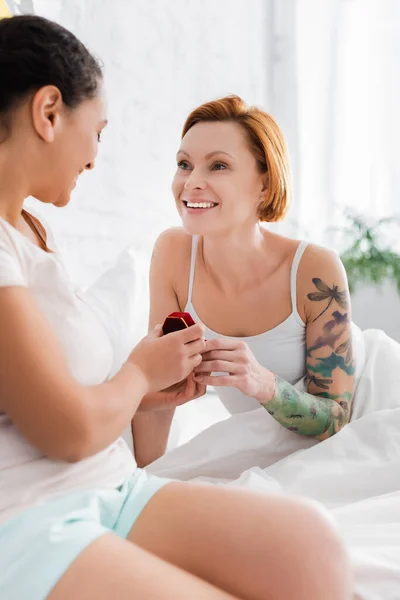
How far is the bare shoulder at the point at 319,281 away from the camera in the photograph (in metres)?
1.55

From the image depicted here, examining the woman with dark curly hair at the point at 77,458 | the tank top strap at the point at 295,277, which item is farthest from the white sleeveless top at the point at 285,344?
the woman with dark curly hair at the point at 77,458

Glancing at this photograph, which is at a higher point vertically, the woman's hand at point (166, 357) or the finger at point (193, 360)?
the woman's hand at point (166, 357)

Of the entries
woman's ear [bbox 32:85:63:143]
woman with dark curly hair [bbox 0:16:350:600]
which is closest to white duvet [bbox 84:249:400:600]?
woman with dark curly hair [bbox 0:16:350:600]

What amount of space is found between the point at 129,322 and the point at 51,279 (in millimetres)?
719

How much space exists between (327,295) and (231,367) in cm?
44

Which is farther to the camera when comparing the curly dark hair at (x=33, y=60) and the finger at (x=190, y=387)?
the finger at (x=190, y=387)

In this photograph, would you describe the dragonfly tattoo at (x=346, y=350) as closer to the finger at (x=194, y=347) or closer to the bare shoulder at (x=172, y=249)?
the bare shoulder at (x=172, y=249)

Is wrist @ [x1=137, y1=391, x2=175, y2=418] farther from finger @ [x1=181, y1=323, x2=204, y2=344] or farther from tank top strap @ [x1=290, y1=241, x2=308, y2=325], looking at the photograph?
tank top strap @ [x1=290, y1=241, x2=308, y2=325]

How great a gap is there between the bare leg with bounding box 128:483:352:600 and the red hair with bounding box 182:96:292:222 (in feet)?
3.11

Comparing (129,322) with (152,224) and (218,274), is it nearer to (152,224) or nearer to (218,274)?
(218,274)

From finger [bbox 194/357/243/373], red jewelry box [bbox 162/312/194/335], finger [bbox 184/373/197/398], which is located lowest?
finger [bbox 184/373/197/398]

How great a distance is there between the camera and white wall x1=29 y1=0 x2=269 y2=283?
2.08 meters

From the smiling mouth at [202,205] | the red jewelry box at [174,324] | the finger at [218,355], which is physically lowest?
the finger at [218,355]

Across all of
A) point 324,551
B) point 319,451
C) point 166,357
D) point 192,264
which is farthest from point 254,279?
point 324,551
